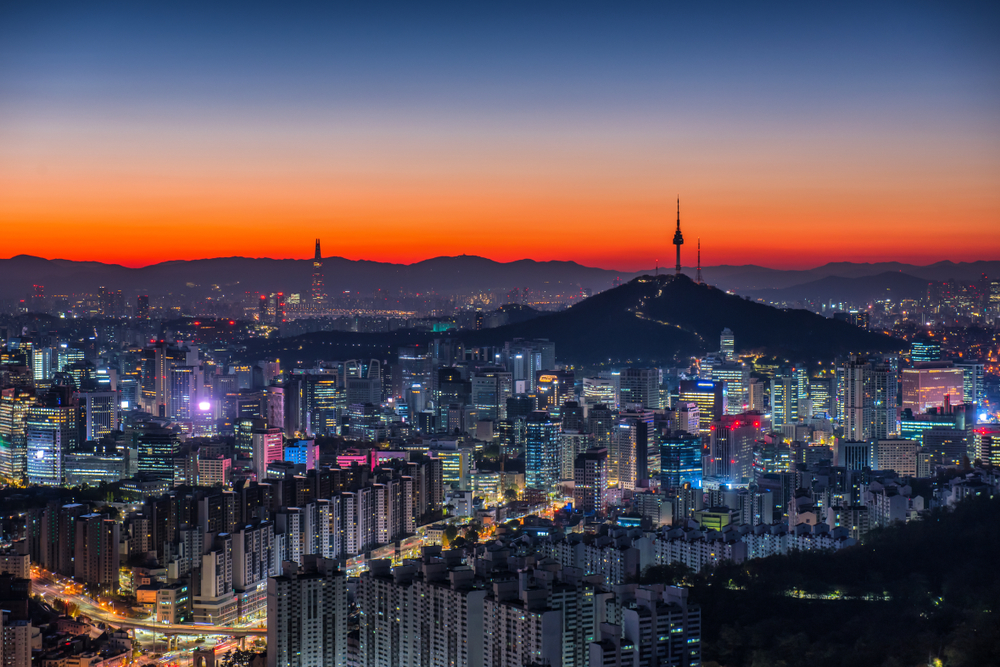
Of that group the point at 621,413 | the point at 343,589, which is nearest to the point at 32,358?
the point at 621,413

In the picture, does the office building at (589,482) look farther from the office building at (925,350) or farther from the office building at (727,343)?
the office building at (727,343)

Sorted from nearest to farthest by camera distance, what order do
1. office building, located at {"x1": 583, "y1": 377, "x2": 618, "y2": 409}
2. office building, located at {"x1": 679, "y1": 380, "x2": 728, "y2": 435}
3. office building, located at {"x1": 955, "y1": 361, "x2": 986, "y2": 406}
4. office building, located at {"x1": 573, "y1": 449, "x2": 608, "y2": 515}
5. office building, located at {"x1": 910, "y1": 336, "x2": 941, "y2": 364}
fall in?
office building, located at {"x1": 573, "y1": 449, "x2": 608, "y2": 515}
office building, located at {"x1": 679, "y1": 380, "x2": 728, "y2": 435}
office building, located at {"x1": 955, "y1": 361, "x2": 986, "y2": 406}
office building, located at {"x1": 583, "y1": 377, "x2": 618, "y2": 409}
office building, located at {"x1": 910, "y1": 336, "x2": 941, "y2": 364}

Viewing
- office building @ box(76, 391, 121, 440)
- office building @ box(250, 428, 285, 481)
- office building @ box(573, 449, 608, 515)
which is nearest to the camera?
office building @ box(573, 449, 608, 515)

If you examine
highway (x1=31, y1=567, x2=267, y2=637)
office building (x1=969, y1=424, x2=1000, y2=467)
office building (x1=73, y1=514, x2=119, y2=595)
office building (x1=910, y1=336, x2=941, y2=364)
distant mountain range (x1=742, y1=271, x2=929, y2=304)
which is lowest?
highway (x1=31, y1=567, x2=267, y2=637)

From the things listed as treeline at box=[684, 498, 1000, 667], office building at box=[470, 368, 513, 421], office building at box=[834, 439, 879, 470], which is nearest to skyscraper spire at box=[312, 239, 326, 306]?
office building at box=[470, 368, 513, 421]

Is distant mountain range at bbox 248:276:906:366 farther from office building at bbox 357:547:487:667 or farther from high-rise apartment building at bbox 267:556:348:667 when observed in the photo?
high-rise apartment building at bbox 267:556:348:667

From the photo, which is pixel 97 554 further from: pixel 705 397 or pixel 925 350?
pixel 925 350

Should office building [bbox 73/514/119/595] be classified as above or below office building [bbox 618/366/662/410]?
below

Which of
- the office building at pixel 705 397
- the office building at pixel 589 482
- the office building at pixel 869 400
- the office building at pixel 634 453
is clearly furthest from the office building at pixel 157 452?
the office building at pixel 869 400

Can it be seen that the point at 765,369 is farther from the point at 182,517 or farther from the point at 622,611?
the point at 622,611
